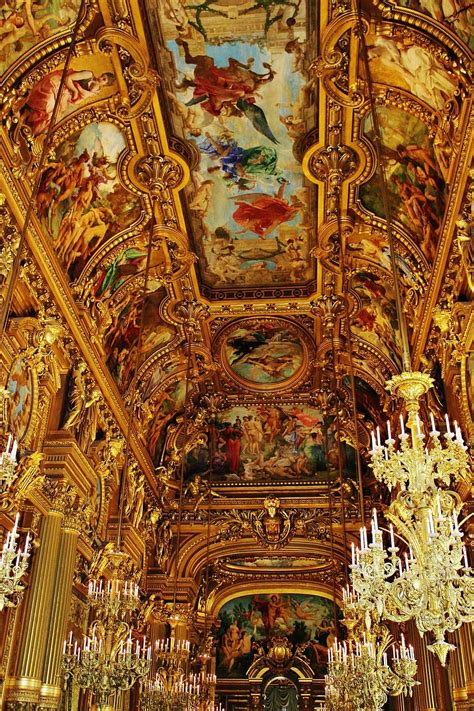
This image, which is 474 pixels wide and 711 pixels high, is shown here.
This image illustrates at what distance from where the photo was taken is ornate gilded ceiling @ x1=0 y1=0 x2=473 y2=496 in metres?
9.03

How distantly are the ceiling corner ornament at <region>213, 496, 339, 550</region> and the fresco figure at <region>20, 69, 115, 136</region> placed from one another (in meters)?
12.2

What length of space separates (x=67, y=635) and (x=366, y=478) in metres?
10.6

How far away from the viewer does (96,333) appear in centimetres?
1268

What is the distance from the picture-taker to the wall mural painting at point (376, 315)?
45.7 feet

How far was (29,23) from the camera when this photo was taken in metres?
8.70

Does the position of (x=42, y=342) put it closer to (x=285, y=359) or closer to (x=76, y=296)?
(x=76, y=296)

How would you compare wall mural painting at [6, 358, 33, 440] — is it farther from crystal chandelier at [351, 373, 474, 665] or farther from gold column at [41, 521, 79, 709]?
crystal chandelier at [351, 373, 474, 665]

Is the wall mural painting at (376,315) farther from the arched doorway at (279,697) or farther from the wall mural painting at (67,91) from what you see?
the arched doorway at (279,697)

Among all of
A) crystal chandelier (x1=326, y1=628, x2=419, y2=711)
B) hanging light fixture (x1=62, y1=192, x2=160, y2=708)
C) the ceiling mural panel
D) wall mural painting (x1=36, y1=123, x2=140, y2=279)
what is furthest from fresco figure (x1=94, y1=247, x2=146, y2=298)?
crystal chandelier (x1=326, y1=628, x2=419, y2=711)

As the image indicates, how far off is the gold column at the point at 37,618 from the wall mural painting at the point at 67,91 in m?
5.61

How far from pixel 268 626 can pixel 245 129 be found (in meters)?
18.1

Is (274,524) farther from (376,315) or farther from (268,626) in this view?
(376,315)

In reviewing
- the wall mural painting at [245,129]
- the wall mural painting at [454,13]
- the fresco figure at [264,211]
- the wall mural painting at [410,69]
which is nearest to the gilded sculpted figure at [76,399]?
the wall mural painting at [245,129]

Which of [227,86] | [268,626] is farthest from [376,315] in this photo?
[268,626]
